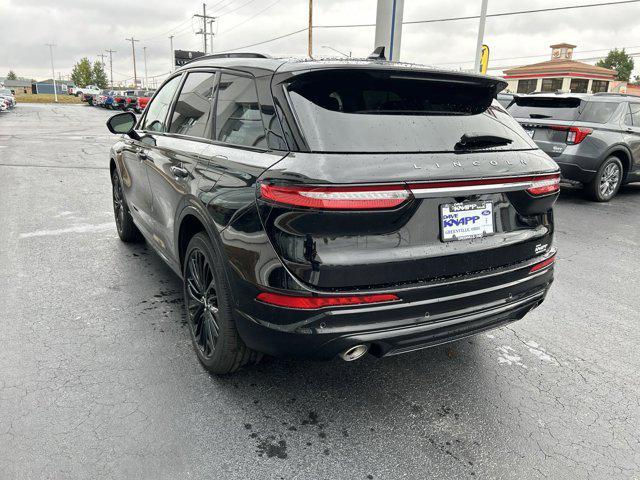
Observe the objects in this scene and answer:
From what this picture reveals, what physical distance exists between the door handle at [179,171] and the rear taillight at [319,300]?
1.19 meters

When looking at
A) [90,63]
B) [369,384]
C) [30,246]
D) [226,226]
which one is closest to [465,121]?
[226,226]

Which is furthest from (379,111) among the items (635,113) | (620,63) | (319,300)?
(620,63)

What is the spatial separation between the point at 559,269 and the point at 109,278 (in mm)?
4268

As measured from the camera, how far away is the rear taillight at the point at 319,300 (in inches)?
84.7

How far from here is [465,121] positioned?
2637mm

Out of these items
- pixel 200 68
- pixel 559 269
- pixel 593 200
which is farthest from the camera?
pixel 593 200

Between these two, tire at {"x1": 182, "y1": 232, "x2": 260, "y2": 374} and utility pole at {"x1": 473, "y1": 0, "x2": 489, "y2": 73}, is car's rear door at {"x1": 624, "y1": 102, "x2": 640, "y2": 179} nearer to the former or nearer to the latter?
tire at {"x1": 182, "y1": 232, "x2": 260, "y2": 374}

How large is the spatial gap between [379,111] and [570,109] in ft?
23.1

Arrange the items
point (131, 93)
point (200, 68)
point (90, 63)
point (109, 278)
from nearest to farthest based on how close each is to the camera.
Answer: point (200, 68), point (109, 278), point (131, 93), point (90, 63)

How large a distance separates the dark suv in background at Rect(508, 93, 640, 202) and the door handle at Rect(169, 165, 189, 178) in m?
6.66

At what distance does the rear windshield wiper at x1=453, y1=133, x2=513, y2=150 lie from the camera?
2480mm

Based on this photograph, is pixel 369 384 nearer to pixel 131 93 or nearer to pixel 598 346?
pixel 598 346

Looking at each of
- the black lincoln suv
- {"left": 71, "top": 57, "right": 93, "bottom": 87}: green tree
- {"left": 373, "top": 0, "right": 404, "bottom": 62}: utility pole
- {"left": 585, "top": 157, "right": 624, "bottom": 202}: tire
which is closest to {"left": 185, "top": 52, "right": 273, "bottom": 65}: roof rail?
the black lincoln suv

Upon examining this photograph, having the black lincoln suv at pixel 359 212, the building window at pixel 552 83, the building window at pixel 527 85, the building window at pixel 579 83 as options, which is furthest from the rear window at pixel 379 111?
the building window at pixel 527 85
